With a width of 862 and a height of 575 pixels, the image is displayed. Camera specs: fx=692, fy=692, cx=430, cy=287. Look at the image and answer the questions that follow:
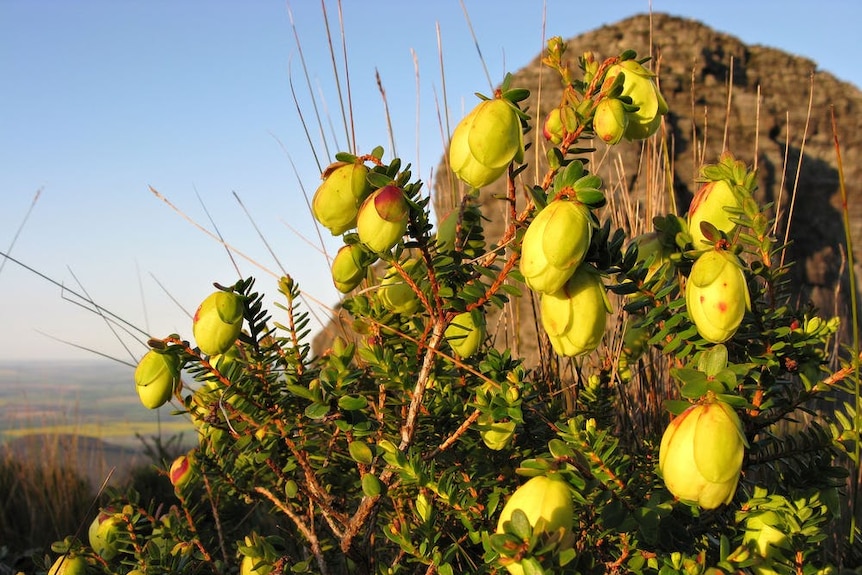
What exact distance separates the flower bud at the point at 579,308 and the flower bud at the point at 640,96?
0.16 metres

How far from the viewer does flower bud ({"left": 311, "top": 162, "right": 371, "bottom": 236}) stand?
2.00ft

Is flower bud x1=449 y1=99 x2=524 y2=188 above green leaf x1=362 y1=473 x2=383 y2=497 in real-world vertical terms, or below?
above

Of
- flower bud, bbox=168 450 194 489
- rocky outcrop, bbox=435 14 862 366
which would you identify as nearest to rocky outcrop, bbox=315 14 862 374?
rocky outcrop, bbox=435 14 862 366

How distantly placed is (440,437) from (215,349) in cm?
28

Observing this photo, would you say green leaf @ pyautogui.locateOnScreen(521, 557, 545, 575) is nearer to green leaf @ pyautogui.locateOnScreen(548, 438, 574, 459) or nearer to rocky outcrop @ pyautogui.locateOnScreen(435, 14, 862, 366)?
green leaf @ pyautogui.locateOnScreen(548, 438, 574, 459)

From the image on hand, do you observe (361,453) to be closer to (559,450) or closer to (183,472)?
(559,450)

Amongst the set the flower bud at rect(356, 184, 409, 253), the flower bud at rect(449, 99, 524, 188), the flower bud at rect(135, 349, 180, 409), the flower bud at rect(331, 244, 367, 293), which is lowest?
the flower bud at rect(135, 349, 180, 409)

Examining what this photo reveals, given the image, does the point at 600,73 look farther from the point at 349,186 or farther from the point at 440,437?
the point at 440,437

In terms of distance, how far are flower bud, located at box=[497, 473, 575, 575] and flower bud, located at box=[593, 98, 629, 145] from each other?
0.28m

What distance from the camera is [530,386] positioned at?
0.77m

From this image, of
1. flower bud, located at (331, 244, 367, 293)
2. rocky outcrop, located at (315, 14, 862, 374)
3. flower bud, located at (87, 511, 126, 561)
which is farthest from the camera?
rocky outcrop, located at (315, 14, 862, 374)

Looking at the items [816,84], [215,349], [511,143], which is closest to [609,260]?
[511,143]

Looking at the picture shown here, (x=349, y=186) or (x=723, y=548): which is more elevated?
(x=349, y=186)

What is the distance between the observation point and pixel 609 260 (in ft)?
2.00
